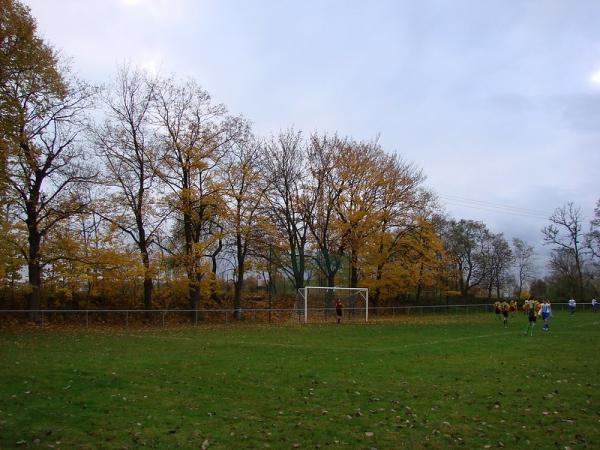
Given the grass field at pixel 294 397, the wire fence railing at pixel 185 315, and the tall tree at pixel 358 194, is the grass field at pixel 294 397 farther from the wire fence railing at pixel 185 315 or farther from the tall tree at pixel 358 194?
the tall tree at pixel 358 194

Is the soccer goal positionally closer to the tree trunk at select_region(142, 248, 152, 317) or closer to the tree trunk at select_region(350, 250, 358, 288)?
the tree trunk at select_region(350, 250, 358, 288)

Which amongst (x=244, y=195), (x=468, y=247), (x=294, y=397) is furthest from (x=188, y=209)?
(x=468, y=247)

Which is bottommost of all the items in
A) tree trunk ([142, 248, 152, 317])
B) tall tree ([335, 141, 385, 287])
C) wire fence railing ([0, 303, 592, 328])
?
wire fence railing ([0, 303, 592, 328])

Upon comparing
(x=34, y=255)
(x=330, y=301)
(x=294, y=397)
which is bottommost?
(x=294, y=397)

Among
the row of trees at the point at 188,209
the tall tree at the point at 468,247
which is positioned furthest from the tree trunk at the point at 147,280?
the tall tree at the point at 468,247

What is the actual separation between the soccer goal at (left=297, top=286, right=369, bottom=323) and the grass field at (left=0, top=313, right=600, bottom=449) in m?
18.3

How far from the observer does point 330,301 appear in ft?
130

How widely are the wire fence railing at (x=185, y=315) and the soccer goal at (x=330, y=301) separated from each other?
0.07m

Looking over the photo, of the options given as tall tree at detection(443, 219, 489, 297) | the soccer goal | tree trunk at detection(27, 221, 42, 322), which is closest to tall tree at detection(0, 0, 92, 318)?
tree trunk at detection(27, 221, 42, 322)

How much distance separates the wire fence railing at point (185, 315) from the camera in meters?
28.4

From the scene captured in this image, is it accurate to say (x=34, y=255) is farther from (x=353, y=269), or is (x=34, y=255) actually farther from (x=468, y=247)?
(x=468, y=247)

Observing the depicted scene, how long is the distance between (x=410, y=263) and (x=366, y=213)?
6373mm

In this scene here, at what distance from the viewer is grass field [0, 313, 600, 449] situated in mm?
7586

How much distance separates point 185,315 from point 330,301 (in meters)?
11.1
